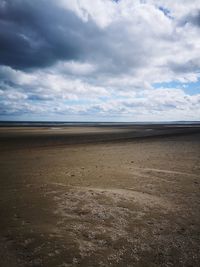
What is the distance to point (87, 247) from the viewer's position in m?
4.52

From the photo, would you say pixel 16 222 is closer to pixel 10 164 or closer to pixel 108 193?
pixel 108 193

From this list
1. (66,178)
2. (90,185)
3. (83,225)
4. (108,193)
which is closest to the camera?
(83,225)

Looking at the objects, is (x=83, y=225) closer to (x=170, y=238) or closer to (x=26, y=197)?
(x=170, y=238)

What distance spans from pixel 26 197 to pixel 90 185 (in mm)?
2713

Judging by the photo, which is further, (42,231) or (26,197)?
(26,197)

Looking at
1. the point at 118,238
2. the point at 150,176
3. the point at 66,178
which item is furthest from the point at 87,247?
the point at 150,176

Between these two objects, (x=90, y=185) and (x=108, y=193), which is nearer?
(x=108, y=193)

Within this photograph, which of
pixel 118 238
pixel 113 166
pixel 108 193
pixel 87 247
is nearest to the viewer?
pixel 87 247

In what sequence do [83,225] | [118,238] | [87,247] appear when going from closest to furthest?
[87,247] → [118,238] → [83,225]

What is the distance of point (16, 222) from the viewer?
5570mm

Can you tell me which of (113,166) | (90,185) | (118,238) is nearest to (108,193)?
(90,185)

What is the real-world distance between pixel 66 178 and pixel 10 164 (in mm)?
4905

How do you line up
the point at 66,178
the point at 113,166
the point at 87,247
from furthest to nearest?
the point at 113,166 < the point at 66,178 < the point at 87,247

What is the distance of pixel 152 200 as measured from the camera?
24.0 ft
